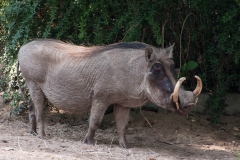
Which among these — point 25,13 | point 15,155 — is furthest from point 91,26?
point 15,155

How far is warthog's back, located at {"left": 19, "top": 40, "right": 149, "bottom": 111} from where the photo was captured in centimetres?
570

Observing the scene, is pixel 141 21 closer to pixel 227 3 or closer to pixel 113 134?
pixel 227 3

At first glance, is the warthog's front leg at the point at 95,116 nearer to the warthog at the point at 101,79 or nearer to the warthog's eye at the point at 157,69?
the warthog at the point at 101,79

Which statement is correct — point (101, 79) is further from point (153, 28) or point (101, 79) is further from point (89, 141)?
point (153, 28)

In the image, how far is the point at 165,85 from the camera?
5391 mm

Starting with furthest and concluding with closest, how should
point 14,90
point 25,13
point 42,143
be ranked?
point 14,90
point 25,13
point 42,143

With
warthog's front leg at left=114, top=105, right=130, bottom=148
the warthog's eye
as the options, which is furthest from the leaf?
the warthog's eye

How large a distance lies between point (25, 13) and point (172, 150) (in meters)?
2.81

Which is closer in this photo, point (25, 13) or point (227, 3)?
point (227, 3)

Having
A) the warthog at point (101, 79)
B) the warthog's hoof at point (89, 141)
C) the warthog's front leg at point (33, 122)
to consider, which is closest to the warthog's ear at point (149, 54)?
the warthog at point (101, 79)

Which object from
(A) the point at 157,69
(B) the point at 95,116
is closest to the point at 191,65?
(A) the point at 157,69

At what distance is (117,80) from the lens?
570 cm

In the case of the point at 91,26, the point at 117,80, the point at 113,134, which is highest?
the point at 91,26

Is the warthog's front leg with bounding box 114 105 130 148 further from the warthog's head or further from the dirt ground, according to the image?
the warthog's head
